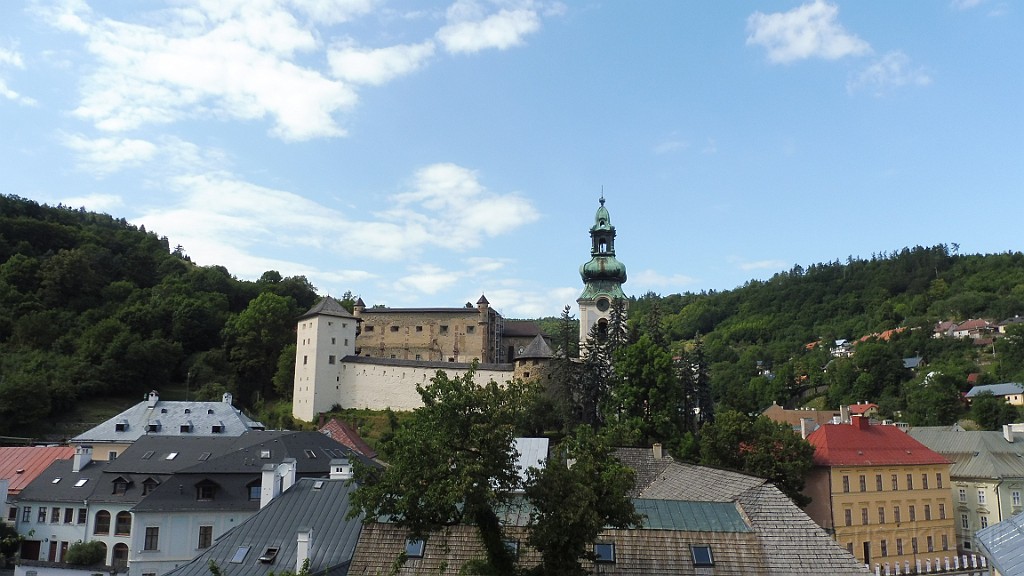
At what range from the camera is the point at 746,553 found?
1689 cm

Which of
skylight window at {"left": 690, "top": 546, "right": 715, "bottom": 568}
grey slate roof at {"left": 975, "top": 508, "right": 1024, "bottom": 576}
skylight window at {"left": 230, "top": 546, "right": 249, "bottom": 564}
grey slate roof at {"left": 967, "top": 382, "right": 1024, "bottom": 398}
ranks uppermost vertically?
grey slate roof at {"left": 967, "top": 382, "right": 1024, "bottom": 398}

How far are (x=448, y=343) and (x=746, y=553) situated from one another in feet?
195

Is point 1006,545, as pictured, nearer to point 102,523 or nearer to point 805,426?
point 102,523

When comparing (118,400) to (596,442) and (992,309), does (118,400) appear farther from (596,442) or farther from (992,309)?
(992,309)

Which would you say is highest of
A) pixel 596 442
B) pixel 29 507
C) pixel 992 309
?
pixel 992 309

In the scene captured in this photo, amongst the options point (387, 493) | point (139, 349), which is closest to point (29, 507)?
point (387, 493)

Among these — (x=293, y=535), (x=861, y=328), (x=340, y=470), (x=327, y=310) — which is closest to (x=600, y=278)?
(x=327, y=310)

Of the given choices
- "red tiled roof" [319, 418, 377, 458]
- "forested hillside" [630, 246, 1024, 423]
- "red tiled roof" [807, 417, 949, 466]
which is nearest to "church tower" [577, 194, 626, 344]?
"forested hillside" [630, 246, 1024, 423]

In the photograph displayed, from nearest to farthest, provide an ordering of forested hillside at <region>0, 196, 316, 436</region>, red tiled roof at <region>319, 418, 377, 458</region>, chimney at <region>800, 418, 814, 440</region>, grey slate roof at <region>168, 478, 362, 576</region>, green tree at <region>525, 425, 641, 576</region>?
green tree at <region>525, 425, 641, 576</region> → grey slate roof at <region>168, 478, 362, 576</region> → red tiled roof at <region>319, 418, 377, 458</region> → chimney at <region>800, 418, 814, 440</region> → forested hillside at <region>0, 196, 316, 436</region>

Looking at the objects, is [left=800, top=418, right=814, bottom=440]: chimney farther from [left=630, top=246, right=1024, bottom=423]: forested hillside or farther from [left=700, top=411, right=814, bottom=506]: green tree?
[left=630, top=246, right=1024, bottom=423]: forested hillside

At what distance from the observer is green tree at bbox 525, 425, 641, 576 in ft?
44.0

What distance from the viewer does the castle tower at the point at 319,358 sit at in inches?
2544

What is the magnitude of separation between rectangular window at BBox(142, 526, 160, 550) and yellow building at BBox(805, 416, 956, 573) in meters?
27.0

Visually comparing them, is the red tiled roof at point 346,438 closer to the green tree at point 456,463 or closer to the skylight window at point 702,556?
the skylight window at point 702,556
